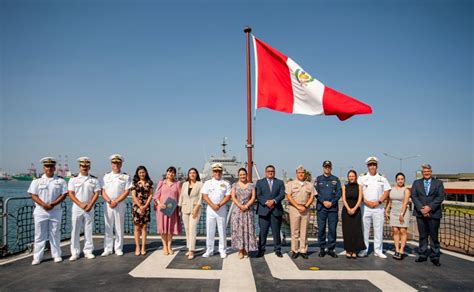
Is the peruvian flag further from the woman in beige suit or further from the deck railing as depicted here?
the deck railing

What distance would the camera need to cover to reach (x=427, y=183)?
18.9 feet

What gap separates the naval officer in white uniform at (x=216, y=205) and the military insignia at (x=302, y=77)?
9.12ft

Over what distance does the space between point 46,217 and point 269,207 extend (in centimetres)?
382

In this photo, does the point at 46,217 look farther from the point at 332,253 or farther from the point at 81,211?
the point at 332,253

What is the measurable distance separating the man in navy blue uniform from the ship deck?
0.33m

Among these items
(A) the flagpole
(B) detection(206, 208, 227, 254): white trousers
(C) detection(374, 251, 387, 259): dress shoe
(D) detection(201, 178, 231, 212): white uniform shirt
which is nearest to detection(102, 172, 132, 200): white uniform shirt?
(D) detection(201, 178, 231, 212): white uniform shirt

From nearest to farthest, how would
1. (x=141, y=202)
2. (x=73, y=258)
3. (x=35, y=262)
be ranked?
(x=35, y=262) → (x=73, y=258) → (x=141, y=202)

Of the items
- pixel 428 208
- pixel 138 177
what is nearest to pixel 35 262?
pixel 138 177

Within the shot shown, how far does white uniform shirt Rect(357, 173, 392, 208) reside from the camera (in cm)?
597

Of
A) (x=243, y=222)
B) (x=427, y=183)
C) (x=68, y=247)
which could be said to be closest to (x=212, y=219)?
(x=243, y=222)

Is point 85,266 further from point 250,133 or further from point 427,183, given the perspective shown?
point 427,183

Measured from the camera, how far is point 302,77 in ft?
23.4

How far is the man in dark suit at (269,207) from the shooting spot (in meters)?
5.85

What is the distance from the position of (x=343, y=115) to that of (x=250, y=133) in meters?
2.06
